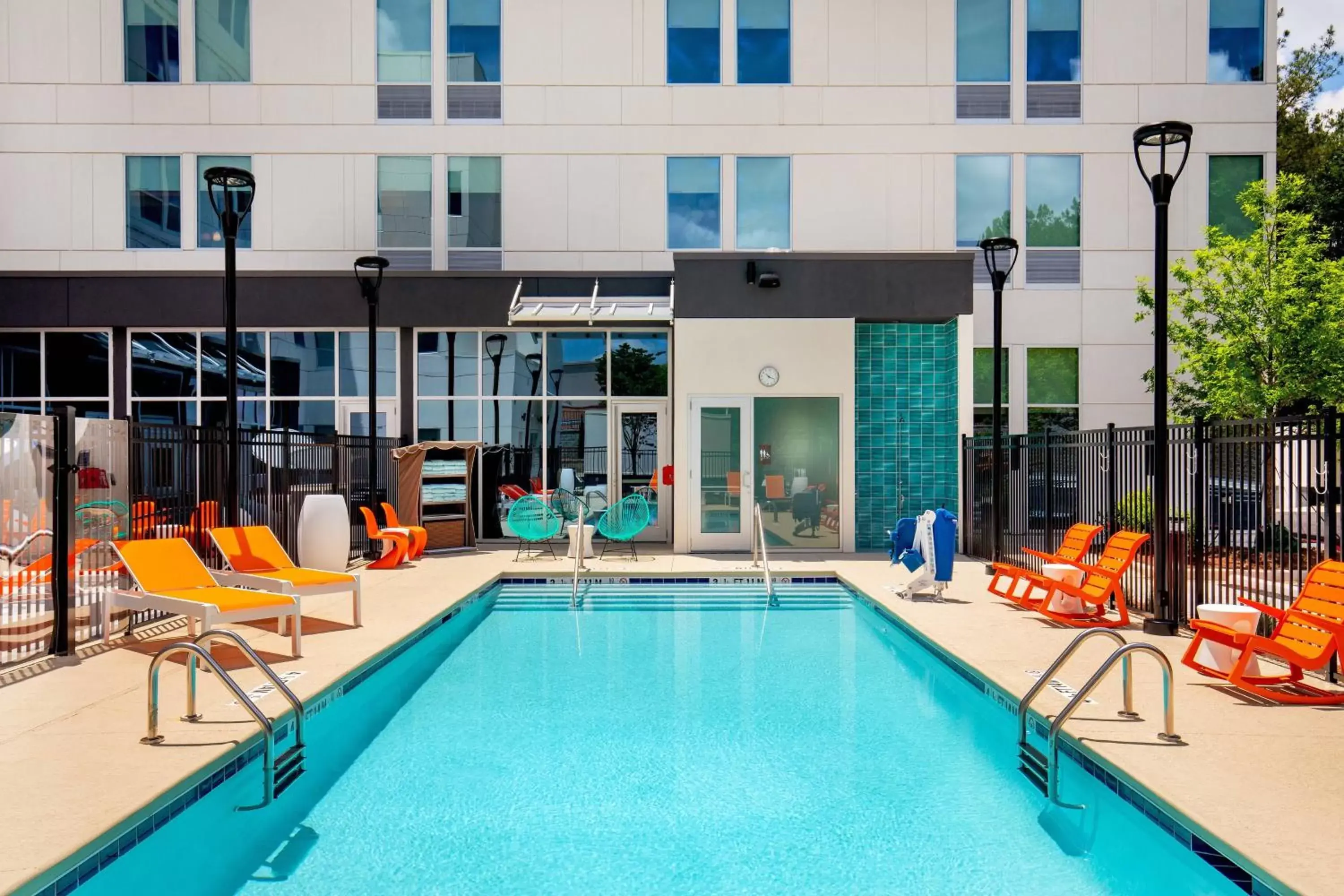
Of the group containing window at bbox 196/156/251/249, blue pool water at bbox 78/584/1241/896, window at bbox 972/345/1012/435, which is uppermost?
window at bbox 196/156/251/249

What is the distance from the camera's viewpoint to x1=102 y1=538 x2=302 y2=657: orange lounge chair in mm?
6031

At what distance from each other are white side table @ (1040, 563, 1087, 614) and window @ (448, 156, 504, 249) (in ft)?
36.0

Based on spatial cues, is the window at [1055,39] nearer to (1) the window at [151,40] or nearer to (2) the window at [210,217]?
(2) the window at [210,217]

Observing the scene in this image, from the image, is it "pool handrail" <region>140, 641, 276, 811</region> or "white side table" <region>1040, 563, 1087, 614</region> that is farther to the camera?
"white side table" <region>1040, 563, 1087, 614</region>

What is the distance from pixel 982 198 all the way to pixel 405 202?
10109 mm

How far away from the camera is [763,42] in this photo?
15.7m

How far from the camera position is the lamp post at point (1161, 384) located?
7.01m

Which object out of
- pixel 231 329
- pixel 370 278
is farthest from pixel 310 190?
pixel 231 329

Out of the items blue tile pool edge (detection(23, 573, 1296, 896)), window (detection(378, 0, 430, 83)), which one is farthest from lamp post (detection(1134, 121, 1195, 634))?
window (detection(378, 0, 430, 83))

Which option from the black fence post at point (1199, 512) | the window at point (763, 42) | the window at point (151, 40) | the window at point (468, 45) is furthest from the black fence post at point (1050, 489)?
the window at point (151, 40)

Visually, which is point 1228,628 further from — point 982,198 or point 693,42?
point 693,42

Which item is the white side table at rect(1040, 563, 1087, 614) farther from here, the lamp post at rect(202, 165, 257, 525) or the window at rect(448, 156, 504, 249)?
the window at rect(448, 156, 504, 249)

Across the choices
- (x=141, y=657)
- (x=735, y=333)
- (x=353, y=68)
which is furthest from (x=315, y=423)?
(x=141, y=657)

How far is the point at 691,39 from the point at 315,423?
9.28 m
